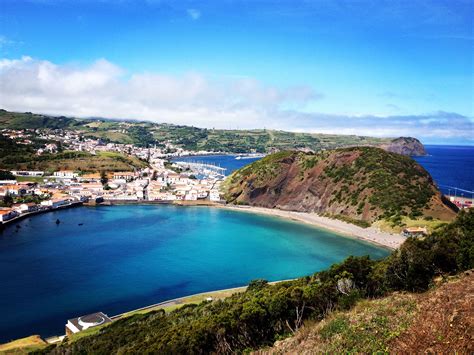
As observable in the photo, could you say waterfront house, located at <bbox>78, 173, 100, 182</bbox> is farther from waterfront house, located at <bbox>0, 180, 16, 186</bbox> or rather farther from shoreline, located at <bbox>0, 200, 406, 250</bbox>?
shoreline, located at <bbox>0, 200, 406, 250</bbox>

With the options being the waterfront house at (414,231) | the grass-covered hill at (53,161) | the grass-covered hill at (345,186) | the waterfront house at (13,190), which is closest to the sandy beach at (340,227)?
the waterfront house at (414,231)

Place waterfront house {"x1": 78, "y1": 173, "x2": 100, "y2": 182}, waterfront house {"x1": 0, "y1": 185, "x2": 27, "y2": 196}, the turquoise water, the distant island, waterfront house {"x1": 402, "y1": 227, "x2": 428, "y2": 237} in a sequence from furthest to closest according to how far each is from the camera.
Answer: the distant island
waterfront house {"x1": 78, "y1": 173, "x2": 100, "y2": 182}
waterfront house {"x1": 0, "y1": 185, "x2": 27, "y2": 196}
waterfront house {"x1": 402, "y1": 227, "x2": 428, "y2": 237}
the turquoise water

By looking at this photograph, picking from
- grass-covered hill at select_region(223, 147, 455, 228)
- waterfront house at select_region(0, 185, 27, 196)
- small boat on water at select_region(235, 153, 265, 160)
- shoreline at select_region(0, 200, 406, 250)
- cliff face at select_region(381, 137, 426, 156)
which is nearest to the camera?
shoreline at select_region(0, 200, 406, 250)

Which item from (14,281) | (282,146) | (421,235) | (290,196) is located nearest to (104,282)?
(14,281)

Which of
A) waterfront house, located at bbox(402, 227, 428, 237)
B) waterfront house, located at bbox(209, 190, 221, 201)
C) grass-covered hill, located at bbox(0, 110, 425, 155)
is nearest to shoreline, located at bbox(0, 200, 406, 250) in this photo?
waterfront house, located at bbox(402, 227, 428, 237)

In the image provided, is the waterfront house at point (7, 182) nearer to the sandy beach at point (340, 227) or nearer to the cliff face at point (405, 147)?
the sandy beach at point (340, 227)

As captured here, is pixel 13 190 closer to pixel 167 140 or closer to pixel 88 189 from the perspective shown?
pixel 88 189

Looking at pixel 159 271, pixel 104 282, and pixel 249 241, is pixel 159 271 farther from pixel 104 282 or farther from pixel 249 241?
pixel 249 241
